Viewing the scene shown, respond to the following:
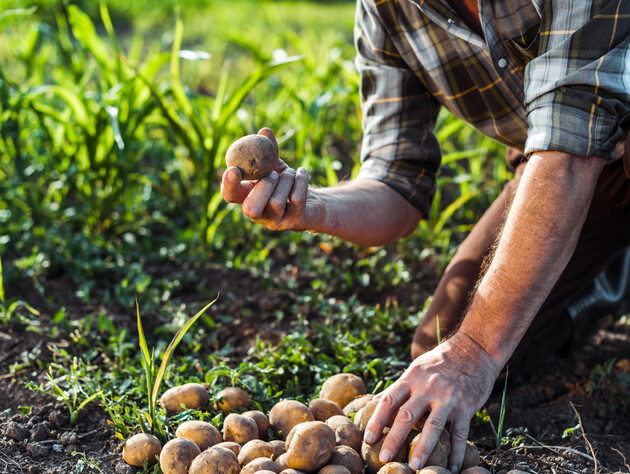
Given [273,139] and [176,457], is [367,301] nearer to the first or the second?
[273,139]

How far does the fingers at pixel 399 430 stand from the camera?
1275 millimetres

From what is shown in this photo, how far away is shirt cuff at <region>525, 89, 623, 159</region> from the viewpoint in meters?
1.31

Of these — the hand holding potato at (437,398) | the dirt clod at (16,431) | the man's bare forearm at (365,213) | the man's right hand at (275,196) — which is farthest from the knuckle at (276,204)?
the dirt clod at (16,431)

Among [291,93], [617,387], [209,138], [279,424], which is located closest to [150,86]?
[209,138]

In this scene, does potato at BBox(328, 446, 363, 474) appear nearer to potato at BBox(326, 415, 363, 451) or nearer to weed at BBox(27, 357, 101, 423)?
potato at BBox(326, 415, 363, 451)

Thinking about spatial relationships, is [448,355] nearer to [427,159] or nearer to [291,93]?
[427,159]

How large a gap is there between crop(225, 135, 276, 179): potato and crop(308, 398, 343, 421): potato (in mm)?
550

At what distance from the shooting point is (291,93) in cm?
270

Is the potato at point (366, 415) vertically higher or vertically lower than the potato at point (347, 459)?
higher

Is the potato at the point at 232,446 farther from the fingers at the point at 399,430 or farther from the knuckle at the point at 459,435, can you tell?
the knuckle at the point at 459,435

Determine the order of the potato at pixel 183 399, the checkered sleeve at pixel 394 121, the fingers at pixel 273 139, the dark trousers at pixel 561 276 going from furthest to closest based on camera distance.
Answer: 1. the checkered sleeve at pixel 394 121
2. the dark trousers at pixel 561 276
3. the potato at pixel 183 399
4. the fingers at pixel 273 139

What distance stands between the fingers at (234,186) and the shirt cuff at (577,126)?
626 millimetres

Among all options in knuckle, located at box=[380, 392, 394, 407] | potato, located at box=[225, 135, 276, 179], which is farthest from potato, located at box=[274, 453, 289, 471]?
potato, located at box=[225, 135, 276, 179]

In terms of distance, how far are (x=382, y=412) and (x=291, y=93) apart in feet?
5.59
